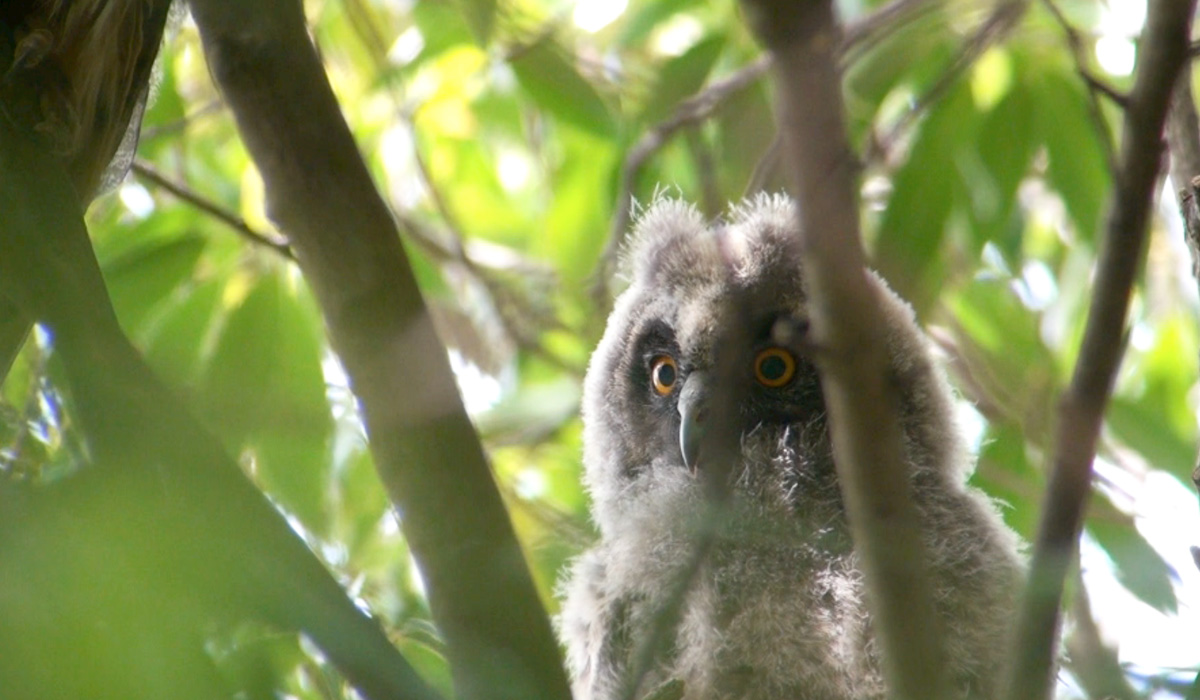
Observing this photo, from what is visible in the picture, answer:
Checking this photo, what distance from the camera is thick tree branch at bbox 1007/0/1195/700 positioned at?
1146mm

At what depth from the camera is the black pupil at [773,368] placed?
111 inches

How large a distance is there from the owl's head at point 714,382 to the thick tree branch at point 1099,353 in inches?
49.1

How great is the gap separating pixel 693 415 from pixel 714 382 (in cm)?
20

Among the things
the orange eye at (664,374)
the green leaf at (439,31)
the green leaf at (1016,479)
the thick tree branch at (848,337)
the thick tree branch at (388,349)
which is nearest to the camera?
the thick tree branch at (848,337)

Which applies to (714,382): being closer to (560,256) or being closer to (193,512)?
(193,512)

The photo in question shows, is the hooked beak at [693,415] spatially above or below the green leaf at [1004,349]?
below

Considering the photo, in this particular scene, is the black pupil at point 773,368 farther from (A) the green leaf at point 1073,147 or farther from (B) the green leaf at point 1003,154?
(A) the green leaf at point 1073,147

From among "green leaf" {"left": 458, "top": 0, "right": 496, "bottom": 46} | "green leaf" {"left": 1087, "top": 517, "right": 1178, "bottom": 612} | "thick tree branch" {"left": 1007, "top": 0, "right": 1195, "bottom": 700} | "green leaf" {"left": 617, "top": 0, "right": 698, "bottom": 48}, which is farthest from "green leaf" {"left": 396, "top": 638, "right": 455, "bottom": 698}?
"green leaf" {"left": 617, "top": 0, "right": 698, "bottom": 48}

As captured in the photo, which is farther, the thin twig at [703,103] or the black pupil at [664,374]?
the thin twig at [703,103]

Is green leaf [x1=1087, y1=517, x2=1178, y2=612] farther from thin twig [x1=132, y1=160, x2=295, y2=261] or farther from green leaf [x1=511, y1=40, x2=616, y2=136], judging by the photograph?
thin twig [x1=132, y1=160, x2=295, y2=261]

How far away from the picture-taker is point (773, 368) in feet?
9.26

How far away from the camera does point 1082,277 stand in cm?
422

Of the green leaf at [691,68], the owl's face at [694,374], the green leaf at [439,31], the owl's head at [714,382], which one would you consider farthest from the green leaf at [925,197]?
the green leaf at [439,31]

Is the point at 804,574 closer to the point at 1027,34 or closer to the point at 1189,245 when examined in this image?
the point at 1189,245
